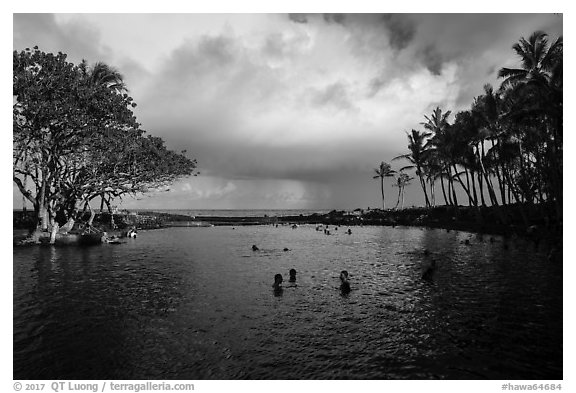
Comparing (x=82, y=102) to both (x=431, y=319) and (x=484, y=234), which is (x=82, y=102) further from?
(x=484, y=234)

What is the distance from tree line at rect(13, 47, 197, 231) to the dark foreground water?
1125cm

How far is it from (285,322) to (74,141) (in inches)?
1108

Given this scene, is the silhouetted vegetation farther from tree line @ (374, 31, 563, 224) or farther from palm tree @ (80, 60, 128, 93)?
palm tree @ (80, 60, 128, 93)

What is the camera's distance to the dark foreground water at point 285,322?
8.77 meters

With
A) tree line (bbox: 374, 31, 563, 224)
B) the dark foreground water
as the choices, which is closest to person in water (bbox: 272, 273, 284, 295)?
the dark foreground water

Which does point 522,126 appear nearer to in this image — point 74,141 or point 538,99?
point 538,99

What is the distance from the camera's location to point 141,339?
10.5 metres

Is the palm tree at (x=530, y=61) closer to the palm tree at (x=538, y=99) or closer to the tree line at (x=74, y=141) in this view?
the palm tree at (x=538, y=99)

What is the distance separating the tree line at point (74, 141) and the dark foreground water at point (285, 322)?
11.2 metres

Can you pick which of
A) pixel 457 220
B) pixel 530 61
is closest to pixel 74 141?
pixel 530 61

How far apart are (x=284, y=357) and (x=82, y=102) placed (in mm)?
28830

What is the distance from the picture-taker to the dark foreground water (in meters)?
8.77

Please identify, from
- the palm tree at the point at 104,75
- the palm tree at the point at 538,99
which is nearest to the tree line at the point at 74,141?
the palm tree at the point at 104,75

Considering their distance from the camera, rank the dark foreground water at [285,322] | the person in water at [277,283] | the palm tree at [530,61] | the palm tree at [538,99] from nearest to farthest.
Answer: the dark foreground water at [285,322] → the person in water at [277,283] → the palm tree at [538,99] → the palm tree at [530,61]
